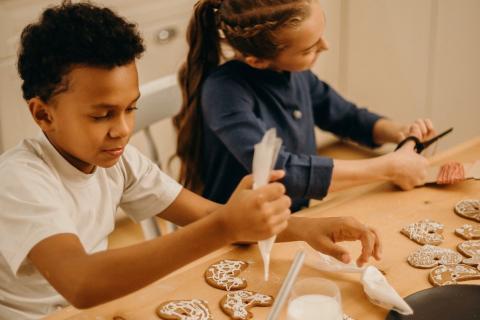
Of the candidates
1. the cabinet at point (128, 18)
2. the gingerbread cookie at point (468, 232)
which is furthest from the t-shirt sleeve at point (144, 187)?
the cabinet at point (128, 18)

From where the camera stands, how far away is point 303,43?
152 cm

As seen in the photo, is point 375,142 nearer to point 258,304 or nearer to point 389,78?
point 258,304

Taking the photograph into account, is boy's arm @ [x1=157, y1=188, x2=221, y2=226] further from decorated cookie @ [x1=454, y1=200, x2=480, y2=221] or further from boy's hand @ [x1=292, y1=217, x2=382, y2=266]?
decorated cookie @ [x1=454, y1=200, x2=480, y2=221]

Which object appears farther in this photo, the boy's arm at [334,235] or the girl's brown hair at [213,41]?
the girl's brown hair at [213,41]

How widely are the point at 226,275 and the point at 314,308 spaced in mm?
211

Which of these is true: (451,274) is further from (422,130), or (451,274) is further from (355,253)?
(422,130)

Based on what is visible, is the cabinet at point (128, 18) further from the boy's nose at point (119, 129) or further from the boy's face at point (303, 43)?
the boy's nose at point (119, 129)

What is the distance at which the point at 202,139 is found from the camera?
168 centimetres

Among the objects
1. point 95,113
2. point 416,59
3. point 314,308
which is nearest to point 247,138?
point 95,113

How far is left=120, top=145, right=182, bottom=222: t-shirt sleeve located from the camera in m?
1.36

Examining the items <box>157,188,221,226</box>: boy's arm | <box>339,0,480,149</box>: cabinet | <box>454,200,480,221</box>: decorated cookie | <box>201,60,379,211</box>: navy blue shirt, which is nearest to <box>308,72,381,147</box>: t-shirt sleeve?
<box>201,60,379,211</box>: navy blue shirt

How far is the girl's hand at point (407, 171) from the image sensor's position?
4.76ft

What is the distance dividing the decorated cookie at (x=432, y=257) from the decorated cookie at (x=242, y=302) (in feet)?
0.89

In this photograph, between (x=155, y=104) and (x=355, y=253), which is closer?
(x=355, y=253)
